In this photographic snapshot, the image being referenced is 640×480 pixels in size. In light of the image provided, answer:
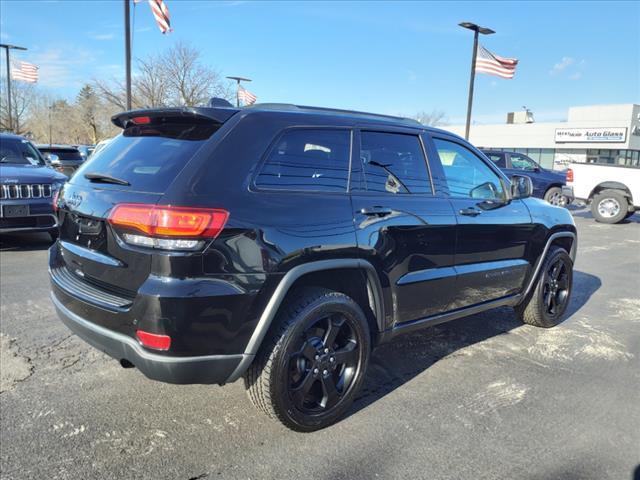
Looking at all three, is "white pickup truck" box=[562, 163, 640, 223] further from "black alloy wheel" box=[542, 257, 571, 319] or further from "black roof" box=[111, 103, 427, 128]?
"black roof" box=[111, 103, 427, 128]

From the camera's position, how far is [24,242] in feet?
27.4

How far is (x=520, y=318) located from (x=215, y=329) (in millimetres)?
3556

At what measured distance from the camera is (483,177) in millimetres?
4168

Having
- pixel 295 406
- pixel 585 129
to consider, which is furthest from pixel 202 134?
pixel 585 129

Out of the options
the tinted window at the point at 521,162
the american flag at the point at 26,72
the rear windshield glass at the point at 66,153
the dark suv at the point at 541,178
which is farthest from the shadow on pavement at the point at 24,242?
the american flag at the point at 26,72

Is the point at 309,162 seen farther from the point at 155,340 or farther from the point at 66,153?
the point at 66,153

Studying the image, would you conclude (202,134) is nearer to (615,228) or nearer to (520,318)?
(520,318)

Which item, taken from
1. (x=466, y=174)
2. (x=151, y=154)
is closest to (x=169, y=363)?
(x=151, y=154)

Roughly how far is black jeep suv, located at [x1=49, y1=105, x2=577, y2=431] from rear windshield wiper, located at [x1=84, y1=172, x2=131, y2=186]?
0.04 ft

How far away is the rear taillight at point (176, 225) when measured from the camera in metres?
2.32

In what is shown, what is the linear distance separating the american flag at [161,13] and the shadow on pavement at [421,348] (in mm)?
11996

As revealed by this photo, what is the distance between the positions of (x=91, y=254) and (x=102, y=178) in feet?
1.47

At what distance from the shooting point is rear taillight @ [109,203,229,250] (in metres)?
2.32

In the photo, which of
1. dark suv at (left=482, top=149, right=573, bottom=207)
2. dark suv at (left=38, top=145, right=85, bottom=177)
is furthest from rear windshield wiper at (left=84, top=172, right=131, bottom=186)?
dark suv at (left=482, top=149, right=573, bottom=207)
